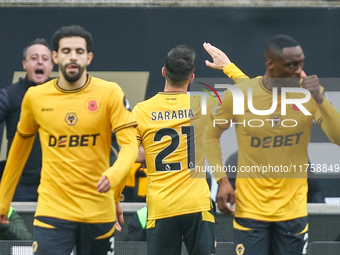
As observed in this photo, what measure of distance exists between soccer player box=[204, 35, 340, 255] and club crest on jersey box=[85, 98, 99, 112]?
1.06m

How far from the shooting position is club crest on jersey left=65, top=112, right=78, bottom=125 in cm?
417

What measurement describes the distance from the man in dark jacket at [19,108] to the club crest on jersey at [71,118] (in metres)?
2.17

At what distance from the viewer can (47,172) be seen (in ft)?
13.8

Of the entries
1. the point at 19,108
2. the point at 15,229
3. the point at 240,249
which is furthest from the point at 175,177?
the point at 19,108

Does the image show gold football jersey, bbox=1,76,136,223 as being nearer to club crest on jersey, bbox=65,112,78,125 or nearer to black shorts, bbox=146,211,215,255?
club crest on jersey, bbox=65,112,78,125

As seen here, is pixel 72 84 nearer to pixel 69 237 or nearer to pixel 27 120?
pixel 27 120

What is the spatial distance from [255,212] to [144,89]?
2.74 metres

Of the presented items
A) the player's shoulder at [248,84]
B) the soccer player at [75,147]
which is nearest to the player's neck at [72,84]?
the soccer player at [75,147]

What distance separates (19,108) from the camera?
620cm

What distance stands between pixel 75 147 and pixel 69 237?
0.62m

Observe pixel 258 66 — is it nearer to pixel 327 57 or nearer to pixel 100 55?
pixel 327 57

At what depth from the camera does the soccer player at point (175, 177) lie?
4.65 meters


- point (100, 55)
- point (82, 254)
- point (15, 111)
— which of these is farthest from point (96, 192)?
point (100, 55)

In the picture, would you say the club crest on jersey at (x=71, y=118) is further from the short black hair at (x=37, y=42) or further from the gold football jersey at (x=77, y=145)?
the short black hair at (x=37, y=42)
